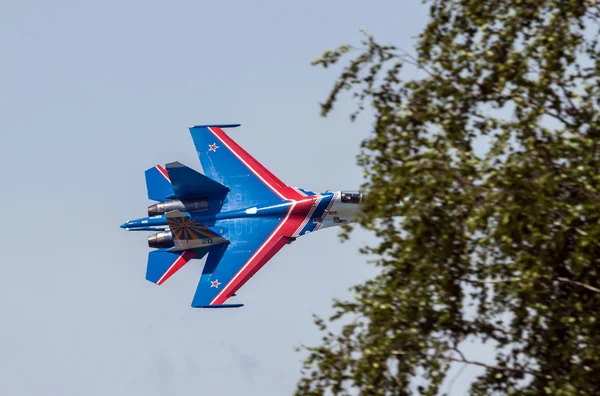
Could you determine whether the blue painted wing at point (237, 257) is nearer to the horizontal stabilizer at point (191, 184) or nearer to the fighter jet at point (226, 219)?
the fighter jet at point (226, 219)

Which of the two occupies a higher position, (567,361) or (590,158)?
(590,158)

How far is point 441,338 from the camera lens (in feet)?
73.3

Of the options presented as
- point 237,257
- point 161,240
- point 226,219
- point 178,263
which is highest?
point 226,219

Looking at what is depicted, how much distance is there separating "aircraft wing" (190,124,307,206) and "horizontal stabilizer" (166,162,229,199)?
0.75 metres

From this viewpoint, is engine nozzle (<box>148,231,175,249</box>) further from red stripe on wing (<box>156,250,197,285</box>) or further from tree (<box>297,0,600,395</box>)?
tree (<box>297,0,600,395</box>)

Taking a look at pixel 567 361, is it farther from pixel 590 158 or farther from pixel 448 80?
pixel 448 80

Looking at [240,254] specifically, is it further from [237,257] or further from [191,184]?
[191,184]

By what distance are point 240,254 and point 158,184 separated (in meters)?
4.57

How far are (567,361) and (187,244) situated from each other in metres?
26.3

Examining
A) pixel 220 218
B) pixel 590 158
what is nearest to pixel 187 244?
pixel 220 218

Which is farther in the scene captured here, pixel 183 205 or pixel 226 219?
pixel 226 219

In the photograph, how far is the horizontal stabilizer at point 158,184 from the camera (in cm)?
4691

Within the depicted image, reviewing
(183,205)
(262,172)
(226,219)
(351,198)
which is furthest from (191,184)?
(351,198)

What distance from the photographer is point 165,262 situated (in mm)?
46812
